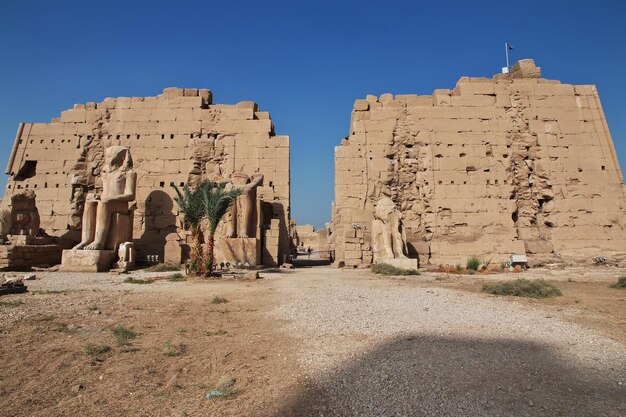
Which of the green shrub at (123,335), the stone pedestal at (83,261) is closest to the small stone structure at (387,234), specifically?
the stone pedestal at (83,261)

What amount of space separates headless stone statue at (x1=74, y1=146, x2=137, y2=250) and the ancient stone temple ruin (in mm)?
6670

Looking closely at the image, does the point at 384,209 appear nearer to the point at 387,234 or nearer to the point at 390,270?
the point at 387,234

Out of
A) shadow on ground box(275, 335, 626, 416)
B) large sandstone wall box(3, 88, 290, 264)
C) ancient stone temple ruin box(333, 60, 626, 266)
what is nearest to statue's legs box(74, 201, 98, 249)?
large sandstone wall box(3, 88, 290, 264)

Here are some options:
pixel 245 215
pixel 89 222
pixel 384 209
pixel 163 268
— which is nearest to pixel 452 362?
pixel 384 209

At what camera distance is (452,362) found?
9.47 feet

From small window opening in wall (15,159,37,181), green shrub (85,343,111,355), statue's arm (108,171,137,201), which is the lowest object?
green shrub (85,343,111,355)

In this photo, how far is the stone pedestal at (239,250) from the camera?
446 inches

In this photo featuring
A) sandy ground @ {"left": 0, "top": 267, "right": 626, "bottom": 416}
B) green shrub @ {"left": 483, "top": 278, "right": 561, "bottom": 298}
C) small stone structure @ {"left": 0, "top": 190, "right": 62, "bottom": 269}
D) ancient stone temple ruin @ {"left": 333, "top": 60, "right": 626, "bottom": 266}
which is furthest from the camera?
ancient stone temple ruin @ {"left": 333, "top": 60, "right": 626, "bottom": 266}

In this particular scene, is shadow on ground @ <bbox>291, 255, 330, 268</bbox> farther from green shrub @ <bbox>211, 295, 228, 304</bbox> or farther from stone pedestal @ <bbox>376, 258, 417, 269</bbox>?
green shrub @ <bbox>211, 295, 228, 304</bbox>

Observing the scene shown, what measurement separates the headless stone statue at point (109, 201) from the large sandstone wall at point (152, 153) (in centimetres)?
258

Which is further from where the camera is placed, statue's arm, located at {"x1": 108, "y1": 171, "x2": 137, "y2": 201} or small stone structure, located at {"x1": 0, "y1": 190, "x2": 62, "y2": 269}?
statue's arm, located at {"x1": 108, "y1": 171, "x2": 137, "y2": 201}

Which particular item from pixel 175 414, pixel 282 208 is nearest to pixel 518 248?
pixel 282 208

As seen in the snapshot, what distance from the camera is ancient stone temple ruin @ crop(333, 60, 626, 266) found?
1316 centimetres

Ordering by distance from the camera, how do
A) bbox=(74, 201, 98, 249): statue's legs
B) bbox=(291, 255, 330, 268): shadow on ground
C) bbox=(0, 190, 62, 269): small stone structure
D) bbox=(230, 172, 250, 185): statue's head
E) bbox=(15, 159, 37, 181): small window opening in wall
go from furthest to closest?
bbox=(15, 159, 37, 181): small window opening in wall < bbox=(291, 255, 330, 268): shadow on ground < bbox=(230, 172, 250, 185): statue's head < bbox=(74, 201, 98, 249): statue's legs < bbox=(0, 190, 62, 269): small stone structure
